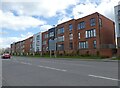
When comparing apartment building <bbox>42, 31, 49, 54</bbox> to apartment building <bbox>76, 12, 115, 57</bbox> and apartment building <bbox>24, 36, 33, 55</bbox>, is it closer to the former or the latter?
apartment building <bbox>24, 36, 33, 55</bbox>

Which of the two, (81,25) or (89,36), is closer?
(89,36)

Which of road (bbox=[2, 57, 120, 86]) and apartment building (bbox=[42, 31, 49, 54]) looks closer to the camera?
road (bbox=[2, 57, 120, 86])

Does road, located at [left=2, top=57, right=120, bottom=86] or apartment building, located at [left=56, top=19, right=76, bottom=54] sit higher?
apartment building, located at [left=56, top=19, right=76, bottom=54]

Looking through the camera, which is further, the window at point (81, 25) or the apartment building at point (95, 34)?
the window at point (81, 25)

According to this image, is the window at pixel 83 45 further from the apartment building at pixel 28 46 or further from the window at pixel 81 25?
the apartment building at pixel 28 46

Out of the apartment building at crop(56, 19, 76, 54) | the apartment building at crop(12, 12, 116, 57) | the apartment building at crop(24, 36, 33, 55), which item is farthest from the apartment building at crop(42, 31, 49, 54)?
the apartment building at crop(24, 36, 33, 55)

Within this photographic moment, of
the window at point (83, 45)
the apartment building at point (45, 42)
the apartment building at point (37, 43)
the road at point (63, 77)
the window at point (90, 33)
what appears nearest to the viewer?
the road at point (63, 77)

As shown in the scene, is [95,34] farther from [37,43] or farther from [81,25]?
[37,43]

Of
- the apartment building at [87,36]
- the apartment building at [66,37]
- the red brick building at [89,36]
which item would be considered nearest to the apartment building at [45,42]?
the apartment building at [87,36]

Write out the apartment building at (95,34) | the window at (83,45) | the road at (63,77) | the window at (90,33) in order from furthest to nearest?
the window at (83,45), the window at (90,33), the apartment building at (95,34), the road at (63,77)

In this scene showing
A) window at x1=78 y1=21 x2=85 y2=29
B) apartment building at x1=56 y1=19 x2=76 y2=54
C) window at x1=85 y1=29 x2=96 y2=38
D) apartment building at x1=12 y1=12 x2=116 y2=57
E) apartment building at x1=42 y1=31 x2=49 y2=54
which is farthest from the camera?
apartment building at x1=42 y1=31 x2=49 y2=54

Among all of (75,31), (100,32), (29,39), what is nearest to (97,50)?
(100,32)

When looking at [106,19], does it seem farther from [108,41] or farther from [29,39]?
[29,39]

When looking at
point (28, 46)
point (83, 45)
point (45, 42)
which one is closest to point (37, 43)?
point (45, 42)
